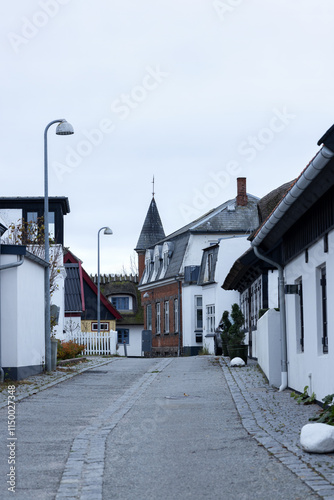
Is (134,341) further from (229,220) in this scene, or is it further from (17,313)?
(17,313)

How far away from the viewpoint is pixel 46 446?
9.30 meters

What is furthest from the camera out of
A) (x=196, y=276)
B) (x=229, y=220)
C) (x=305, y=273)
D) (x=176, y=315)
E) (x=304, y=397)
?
(x=176, y=315)

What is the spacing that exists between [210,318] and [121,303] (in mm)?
19454

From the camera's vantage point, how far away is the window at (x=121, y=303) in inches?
2657

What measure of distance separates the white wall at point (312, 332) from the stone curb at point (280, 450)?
971 mm

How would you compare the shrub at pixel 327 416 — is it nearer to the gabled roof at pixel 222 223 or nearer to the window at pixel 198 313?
the window at pixel 198 313

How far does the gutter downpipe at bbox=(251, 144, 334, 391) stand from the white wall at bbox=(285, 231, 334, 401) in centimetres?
22

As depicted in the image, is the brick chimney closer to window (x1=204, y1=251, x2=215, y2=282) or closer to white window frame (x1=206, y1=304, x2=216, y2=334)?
window (x1=204, y1=251, x2=215, y2=282)

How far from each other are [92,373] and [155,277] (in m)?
36.2

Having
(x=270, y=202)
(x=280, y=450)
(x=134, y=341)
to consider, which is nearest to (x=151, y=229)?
(x=134, y=341)

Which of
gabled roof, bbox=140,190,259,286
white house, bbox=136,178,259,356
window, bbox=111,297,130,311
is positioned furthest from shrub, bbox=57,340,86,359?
window, bbox=111,297,130,311

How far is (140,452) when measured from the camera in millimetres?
8711

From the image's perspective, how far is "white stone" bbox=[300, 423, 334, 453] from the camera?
26.2 ft

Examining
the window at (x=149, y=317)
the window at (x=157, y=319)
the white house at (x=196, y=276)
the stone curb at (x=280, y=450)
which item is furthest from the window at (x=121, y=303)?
the stone curb at (x=280, y=450)
